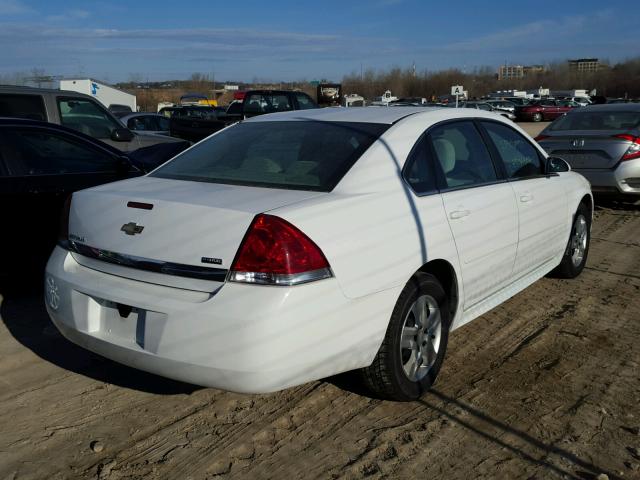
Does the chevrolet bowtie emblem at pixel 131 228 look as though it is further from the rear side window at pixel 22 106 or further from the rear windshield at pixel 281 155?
the rear side window at pixel 22 106

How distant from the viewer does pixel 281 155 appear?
12.8 feet

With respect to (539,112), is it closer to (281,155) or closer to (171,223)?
(281,155)

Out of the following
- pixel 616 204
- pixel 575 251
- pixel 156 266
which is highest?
pixel 156 266

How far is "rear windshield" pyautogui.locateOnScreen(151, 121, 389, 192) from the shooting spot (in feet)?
11.7

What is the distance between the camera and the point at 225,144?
13.9 ft

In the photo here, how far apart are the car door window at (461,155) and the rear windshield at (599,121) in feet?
21.2

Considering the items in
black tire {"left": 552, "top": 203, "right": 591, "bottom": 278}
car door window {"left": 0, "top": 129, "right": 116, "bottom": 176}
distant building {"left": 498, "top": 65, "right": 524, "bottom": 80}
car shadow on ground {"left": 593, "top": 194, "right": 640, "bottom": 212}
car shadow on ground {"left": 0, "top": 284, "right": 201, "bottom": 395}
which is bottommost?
car shadow on ground {"left": 593, "top": 194, "right": 640, "bottom": 212}

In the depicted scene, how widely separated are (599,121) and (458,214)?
752cm

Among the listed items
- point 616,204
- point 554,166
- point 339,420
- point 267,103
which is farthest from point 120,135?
point 267,103

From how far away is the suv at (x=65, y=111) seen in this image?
26.3ft

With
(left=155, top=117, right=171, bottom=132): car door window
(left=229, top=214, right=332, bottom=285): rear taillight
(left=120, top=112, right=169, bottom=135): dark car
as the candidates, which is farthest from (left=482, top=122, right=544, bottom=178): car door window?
(left=155, top=117, right=171, bottom=132): car door window

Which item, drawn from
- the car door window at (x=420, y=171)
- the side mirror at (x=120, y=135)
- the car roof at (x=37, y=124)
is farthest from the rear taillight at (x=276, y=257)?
the side mirror at (x=120, y=135)

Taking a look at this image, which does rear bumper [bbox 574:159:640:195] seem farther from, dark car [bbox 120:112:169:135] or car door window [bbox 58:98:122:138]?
dark car [bbox 120:112:169:135]

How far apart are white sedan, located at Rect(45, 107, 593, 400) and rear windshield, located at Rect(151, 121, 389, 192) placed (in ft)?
0.04
